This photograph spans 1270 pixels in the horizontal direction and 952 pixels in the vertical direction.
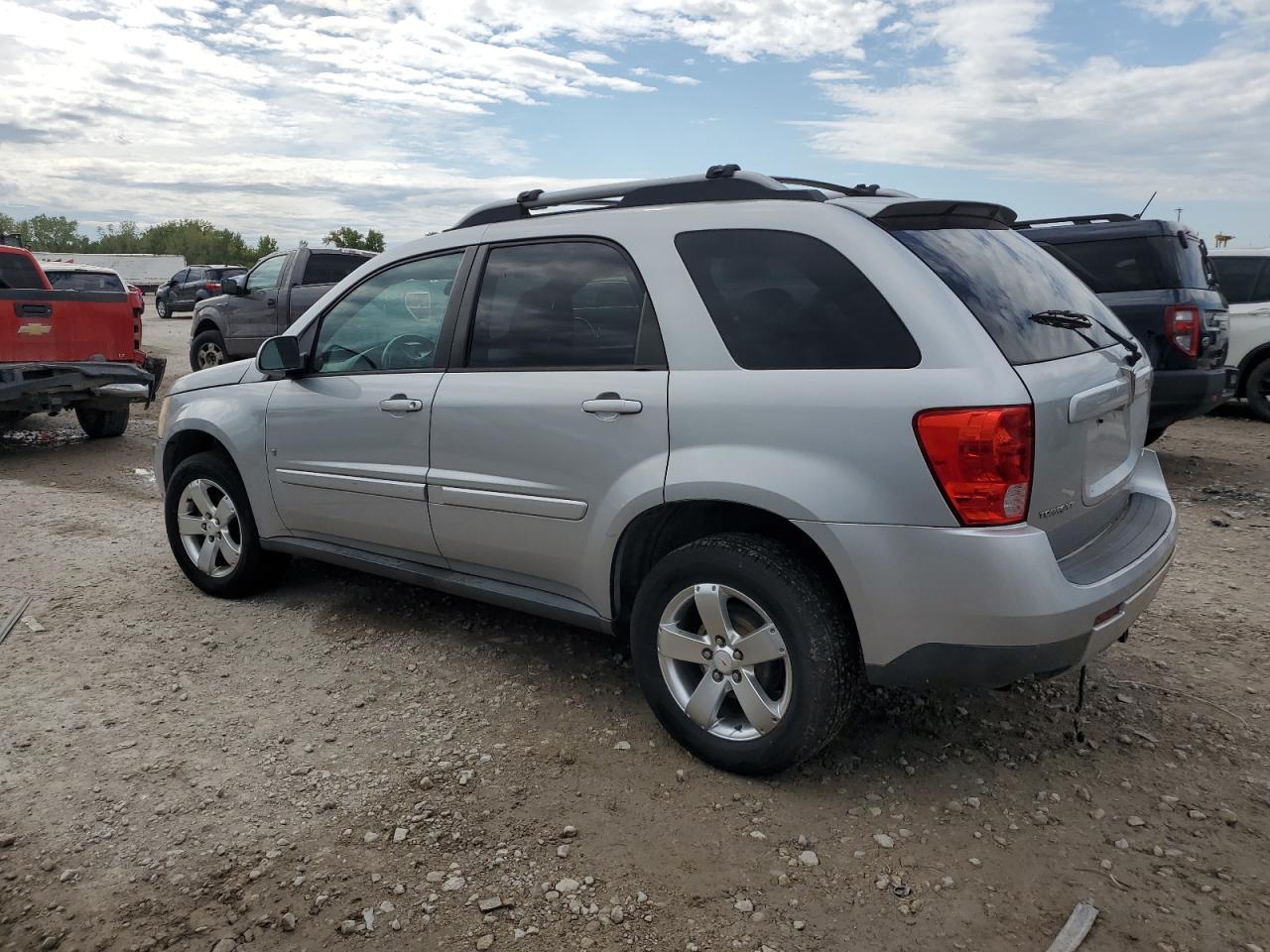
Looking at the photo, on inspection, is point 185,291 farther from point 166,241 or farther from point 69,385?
point 166,241

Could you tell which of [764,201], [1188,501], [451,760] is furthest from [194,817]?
[1188,501]

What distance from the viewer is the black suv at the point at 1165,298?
24.0ft

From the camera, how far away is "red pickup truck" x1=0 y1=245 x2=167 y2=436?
8727 mm

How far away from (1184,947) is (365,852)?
214 centimetres

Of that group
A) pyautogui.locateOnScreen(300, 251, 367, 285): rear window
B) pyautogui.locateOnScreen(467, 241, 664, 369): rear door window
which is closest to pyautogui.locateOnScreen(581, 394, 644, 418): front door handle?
pyautogui.locateOnScreen(467, 241, 664, 369): rear door window

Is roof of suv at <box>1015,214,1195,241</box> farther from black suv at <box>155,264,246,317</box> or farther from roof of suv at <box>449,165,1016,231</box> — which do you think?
black suv at <box>155,264,246,317</box>

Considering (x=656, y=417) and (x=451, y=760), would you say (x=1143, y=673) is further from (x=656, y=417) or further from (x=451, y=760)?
(x=451, y=760)

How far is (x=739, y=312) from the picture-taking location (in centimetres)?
313

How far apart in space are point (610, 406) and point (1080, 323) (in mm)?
1546

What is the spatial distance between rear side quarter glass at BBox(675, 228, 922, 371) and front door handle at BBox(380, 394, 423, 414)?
1285 millimetres

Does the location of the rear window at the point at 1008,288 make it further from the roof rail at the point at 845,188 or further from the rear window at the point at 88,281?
the rear window at the point at 88,281

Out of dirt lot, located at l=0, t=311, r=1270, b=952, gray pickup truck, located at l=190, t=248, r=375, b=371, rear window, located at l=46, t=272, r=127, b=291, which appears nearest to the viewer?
dirt lot, located at l=0, t=311, r=1270, b=952

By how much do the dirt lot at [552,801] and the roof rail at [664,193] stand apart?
1850 millimetres

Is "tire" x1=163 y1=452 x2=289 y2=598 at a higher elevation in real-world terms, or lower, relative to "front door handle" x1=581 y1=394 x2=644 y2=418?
lower
